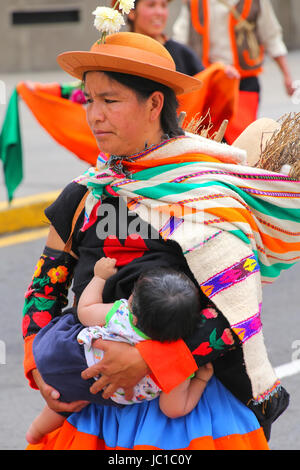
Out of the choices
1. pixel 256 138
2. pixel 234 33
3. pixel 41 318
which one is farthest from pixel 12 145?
pixel 41 318

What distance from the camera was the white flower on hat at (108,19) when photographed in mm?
2652

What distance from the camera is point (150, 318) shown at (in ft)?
8.21

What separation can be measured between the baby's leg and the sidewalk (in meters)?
2.21

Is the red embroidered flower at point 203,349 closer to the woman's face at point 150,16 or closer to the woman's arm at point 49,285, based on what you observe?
the woman's arm at point 49,285

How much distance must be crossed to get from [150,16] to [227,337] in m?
3.86

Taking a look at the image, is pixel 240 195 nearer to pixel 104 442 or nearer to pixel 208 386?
pixel 208 386

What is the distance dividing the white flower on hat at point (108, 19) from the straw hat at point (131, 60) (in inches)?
1.8

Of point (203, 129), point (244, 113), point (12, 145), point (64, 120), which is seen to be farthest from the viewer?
point (12, 145)

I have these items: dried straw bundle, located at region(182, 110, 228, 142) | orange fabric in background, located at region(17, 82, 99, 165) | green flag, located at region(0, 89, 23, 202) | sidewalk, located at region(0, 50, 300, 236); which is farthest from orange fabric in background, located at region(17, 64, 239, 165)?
dried straw bundle, located at region(182, 110, 228, 142)

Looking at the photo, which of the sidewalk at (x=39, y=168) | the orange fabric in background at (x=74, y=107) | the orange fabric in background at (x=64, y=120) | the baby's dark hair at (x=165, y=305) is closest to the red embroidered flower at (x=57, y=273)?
the baby's dark hair at (x=165, y=305)

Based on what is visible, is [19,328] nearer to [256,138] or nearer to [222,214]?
[256,138]

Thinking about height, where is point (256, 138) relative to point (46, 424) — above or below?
above

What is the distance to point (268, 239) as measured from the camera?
2828 millimetres

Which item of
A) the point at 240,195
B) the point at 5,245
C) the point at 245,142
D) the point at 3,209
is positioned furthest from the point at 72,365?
the point at 3,209
